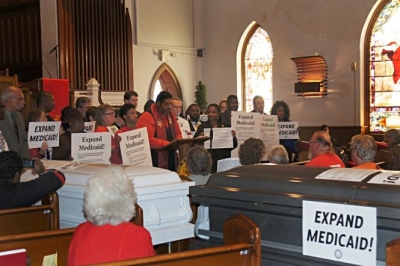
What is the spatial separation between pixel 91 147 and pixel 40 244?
236 cm

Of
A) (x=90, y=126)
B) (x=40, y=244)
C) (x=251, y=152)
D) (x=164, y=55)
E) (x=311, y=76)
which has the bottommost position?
(x=40, y=244)

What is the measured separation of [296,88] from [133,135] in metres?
7.65

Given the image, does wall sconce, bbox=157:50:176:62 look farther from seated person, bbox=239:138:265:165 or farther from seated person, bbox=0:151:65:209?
seated person, bbox=0:151:65:209

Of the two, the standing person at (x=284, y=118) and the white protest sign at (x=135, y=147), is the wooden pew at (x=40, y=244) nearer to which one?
the white protest sign at (x=135, y=147)

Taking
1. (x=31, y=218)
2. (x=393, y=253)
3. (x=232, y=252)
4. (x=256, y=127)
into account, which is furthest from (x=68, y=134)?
(x=393, y=253)

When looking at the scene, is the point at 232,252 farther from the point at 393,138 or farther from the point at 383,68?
the point at 383,68

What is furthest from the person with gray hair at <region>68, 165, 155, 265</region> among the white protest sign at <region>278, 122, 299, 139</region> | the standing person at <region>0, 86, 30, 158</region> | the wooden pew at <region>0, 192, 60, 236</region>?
the white protest sign at <region>278, 122, 299, 139</region>

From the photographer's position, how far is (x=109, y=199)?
7.66 ft

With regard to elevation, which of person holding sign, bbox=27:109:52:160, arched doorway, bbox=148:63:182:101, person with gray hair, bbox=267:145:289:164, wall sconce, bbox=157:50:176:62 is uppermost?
wall sconce, bbox=157:50:176:62

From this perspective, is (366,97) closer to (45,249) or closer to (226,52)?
(226,52)

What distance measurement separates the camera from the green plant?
533 inches

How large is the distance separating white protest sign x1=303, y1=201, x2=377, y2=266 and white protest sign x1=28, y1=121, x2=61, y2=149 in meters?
3.45

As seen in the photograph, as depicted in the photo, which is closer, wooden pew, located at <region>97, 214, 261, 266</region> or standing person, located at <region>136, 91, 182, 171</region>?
wooden pew, located at <region>97, 214, 261, 266</region>

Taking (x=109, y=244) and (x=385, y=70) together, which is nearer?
(x=109, y=244)
